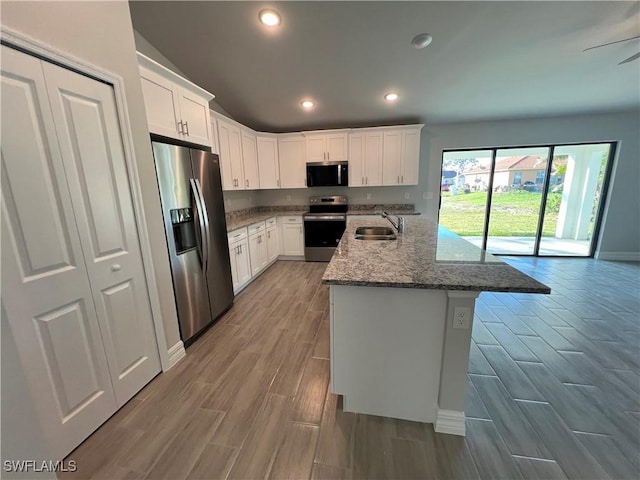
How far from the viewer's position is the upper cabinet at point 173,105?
6.30 feet

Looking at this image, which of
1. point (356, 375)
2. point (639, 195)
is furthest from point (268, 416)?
point (639, 195)

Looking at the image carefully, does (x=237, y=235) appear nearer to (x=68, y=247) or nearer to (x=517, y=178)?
(x=68, y=247)

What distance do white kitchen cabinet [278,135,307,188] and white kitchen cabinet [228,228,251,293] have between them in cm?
170

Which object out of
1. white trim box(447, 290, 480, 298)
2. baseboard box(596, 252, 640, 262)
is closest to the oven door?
white trim box(447, 290, 480, 298)

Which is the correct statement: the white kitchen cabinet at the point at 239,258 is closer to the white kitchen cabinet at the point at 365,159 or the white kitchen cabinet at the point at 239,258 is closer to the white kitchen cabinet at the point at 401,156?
the white kitchen cabinet at the point at 365,159

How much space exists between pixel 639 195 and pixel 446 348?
227 inches

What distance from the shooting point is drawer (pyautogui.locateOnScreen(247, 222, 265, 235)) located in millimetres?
3627

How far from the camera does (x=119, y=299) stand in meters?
1.59

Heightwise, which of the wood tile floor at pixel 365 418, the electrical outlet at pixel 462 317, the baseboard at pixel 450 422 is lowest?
the wood tile floor at pixel 365 418

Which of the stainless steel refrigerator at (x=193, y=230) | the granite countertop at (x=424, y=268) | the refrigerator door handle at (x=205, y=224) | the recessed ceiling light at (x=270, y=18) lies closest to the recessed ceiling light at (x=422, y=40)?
the recessed ceiling light at (x=270, y=18)

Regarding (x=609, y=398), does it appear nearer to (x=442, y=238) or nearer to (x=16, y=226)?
(x=442, y=238)

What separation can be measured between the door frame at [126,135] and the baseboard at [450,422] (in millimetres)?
2004

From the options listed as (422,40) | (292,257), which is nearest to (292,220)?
(292,257)

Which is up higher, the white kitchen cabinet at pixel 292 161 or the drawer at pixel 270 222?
the white kitchen cabinet at pixel 292 161
